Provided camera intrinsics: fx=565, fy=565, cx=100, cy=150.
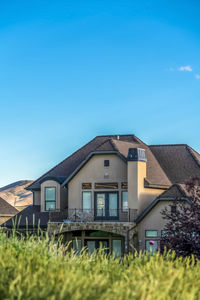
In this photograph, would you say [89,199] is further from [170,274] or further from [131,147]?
[170,274]

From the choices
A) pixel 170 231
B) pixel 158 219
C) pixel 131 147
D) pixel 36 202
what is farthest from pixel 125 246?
pixel 170 231

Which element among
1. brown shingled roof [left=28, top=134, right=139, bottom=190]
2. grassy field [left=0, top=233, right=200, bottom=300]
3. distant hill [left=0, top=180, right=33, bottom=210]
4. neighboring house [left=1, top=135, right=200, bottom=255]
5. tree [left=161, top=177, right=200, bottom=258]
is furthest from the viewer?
distant hill [left=0, top=180, right=33, bottom=210]

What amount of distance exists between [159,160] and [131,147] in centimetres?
292

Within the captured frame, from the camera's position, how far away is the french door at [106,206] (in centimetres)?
3469

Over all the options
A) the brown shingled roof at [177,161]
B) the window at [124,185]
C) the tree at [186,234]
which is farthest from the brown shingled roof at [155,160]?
the tree at [186,234]

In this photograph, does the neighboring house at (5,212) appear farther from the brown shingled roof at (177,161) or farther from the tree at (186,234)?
the tree at (186,234)

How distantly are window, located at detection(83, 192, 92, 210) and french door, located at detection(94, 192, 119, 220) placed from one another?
1.27 ft

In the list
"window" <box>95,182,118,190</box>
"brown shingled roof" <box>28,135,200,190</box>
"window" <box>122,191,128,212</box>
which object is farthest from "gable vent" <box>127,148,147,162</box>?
"window" <box>122,191,128,212</box>

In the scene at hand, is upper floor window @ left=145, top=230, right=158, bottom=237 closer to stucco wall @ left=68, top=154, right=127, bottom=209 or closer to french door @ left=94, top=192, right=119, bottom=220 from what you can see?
french door @ left=94, top=192, right=119, bottom=220

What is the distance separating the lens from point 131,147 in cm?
3694

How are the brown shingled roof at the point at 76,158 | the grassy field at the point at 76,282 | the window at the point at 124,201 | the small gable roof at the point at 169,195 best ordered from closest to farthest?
the grassy field at the point at 76,282 < the small gable roof at the point at 169,195 < the window at the point at 124,201 < the brown shingled roof at the point at 76,158

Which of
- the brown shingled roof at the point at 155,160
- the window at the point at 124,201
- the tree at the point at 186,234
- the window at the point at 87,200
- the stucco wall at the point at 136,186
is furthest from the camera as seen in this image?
the brown shingled roof at the point at 155,160

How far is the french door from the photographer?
3469cm

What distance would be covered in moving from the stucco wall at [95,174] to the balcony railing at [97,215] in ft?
1.99
